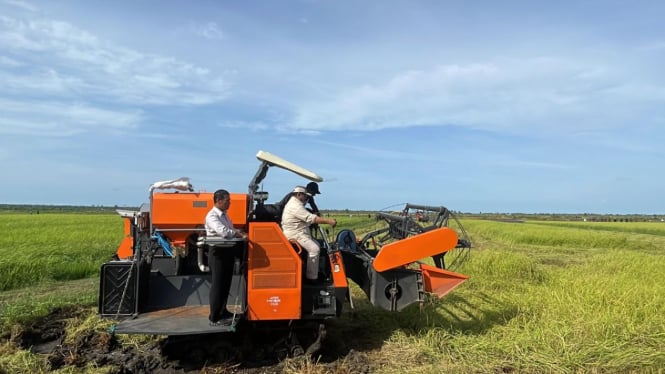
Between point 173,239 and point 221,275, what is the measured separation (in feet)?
3.04

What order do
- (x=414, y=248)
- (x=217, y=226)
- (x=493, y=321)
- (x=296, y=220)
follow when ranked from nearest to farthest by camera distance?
(x=217, y=226) < (x=296, y=220) < (x=414, y=248) < (x=493, y=321)

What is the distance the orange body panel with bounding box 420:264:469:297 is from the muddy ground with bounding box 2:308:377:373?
3.64 ft

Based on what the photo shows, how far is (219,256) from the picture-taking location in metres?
5.45

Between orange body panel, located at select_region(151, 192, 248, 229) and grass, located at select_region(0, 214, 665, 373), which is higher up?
orange body panel, located at select_region(151, 192, 248, 229)

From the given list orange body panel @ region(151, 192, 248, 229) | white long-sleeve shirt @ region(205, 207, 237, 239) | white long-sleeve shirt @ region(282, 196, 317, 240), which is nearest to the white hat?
white long-sleeve shirt @ region(282, 196, 317, 240)

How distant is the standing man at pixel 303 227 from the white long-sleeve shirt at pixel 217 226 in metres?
0.78

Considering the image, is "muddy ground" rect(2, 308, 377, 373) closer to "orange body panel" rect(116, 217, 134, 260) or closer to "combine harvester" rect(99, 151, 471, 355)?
"combine harvester" rect(99, 151, 471, 355)

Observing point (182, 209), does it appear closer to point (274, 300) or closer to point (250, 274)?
point (250, 274)

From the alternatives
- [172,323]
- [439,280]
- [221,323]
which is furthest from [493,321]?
[172,323]

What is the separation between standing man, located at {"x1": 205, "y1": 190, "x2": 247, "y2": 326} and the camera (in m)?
5.39

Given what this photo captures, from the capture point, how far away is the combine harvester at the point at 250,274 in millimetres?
5586

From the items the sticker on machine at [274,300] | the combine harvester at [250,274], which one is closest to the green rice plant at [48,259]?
the combine harvester at [250,274]

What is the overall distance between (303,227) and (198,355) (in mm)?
1916

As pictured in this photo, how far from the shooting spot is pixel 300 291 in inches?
224
